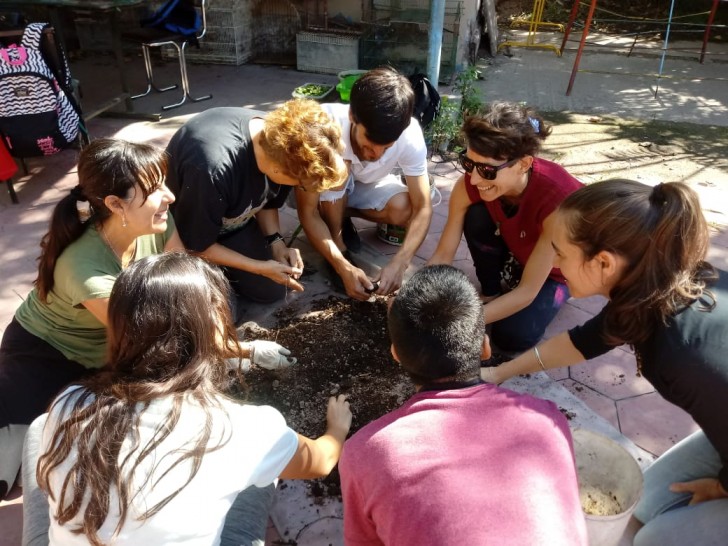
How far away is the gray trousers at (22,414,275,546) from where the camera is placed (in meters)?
1.52

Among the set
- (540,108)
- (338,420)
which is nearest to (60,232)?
(338,420)

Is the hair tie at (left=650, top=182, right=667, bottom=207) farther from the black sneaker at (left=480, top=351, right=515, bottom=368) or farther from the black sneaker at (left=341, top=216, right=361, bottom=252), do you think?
the black sneaker at (left=341, top=216, right=361, bottom=252)

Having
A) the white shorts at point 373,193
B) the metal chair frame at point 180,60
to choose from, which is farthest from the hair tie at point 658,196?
the metal chair frame at point 180,60

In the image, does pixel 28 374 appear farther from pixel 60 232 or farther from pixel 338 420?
pixel 338 420

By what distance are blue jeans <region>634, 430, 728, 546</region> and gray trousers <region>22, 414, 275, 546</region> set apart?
110cm

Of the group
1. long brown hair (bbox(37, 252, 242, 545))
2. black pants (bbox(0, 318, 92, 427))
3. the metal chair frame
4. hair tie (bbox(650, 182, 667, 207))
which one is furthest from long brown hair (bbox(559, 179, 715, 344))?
the metal chair frame

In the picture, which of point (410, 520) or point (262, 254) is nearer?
point (410, 520)

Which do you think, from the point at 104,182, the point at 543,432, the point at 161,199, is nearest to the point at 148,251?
the point at 161,199

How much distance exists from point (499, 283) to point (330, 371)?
3.38ft

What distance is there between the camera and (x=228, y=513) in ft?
5.22

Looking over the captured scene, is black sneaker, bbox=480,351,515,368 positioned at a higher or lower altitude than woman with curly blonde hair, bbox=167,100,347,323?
lower

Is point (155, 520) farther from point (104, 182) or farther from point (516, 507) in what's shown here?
point (104, 182)

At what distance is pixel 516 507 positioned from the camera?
3.38 feet

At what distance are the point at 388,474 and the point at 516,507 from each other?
247 millimetres
